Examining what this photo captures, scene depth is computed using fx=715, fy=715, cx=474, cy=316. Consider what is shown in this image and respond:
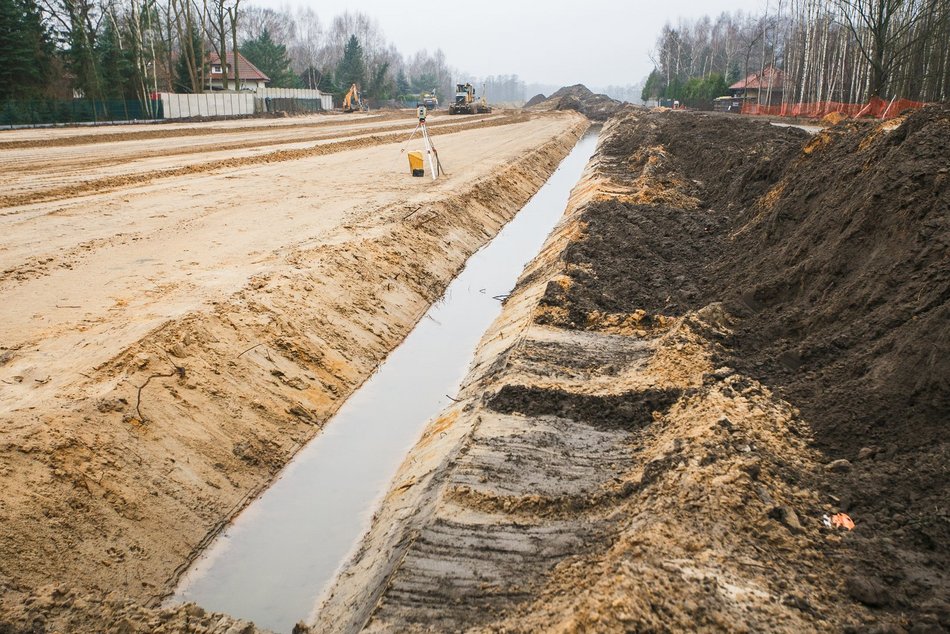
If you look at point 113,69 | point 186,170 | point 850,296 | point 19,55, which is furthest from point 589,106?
point 850,296

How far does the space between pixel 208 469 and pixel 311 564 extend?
1303mm

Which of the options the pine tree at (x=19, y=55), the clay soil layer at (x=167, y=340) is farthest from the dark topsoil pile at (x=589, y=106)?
the clay soil layer at (x=167, y=340)

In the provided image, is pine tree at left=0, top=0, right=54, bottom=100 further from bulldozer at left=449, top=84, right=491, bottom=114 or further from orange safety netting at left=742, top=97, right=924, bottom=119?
orange safety netting at left=742, top=97, right=924, bottom=119

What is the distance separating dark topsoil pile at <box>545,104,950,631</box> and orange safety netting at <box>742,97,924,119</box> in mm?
19201

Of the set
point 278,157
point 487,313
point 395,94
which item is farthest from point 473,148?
point 395,94

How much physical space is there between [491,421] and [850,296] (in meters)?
3.60

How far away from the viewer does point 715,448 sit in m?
4.78

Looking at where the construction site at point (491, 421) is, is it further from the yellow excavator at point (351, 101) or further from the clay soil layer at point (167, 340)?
the yellow excavator at point (351, 101)

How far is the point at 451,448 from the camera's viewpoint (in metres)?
5.86

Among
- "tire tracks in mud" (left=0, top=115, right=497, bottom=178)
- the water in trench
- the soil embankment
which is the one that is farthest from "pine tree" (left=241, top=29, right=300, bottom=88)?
the soil embankment

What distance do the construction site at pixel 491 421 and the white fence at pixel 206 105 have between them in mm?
34342

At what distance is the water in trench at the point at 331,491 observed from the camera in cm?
503

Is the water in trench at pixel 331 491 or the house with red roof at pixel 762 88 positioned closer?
the water in trench at pixel 331 491

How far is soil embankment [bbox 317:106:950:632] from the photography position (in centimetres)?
357
